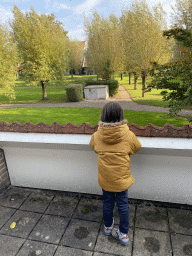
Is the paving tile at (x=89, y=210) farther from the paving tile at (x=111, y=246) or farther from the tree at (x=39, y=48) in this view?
the tree at (x=39, y=48)

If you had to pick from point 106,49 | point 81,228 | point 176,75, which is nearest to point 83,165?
point 81,228

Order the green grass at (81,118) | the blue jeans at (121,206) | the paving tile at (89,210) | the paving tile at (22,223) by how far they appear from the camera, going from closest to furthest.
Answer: the blue jeans at (121,206), the paving tile at (22,223), the paving tile at (89,210), the green grass at (81,118)

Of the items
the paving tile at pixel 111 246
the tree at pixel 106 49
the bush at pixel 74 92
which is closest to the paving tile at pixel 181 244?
the paving tile at pixel 111 246

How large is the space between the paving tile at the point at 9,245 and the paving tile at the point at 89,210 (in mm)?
903

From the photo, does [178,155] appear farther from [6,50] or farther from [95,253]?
[6,50]

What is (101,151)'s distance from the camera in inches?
92.3

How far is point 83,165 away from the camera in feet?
11.1

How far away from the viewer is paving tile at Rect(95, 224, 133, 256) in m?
2.44

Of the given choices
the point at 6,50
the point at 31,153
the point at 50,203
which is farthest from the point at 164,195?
the point at 6,50

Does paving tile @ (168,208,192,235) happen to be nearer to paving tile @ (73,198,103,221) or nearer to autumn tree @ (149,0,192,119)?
paving tile @ (73,198,103,221)

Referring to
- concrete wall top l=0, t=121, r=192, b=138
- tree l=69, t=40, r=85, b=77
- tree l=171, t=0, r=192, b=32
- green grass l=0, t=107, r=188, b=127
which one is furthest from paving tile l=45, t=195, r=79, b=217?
tree l=69, t=40, r=85, b=77

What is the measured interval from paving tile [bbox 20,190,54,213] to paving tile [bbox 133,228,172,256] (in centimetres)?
168

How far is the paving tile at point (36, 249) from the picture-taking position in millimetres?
2484

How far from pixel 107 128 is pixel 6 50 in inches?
568
